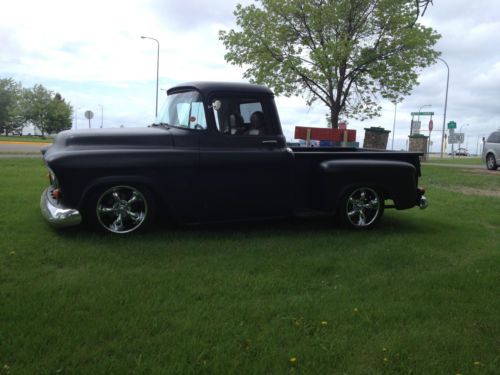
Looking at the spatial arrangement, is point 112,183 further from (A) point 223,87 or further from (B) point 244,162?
(A) point 223,87

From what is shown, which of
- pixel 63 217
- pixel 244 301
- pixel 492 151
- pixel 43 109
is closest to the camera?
pixel 244 301

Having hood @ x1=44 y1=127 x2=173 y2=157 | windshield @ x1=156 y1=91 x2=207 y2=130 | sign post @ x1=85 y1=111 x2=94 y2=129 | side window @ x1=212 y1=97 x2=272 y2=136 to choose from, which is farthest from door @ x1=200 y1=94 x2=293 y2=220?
sign post @ x1=85 y1=111 x2=94 y2=129

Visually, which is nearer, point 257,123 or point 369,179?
point 257,123

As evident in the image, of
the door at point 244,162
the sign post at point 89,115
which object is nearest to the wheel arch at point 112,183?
the door at point 244,162

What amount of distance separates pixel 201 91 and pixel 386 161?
2594 mm

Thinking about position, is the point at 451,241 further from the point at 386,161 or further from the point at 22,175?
the point at 22,175

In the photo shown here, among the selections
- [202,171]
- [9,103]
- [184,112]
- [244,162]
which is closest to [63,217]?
[202,171]

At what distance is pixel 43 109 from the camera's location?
65812mm

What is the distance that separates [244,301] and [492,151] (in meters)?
20.1

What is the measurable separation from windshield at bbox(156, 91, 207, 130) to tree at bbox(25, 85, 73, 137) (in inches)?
2572

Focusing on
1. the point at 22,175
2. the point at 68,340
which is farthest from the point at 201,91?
the point at 22,175

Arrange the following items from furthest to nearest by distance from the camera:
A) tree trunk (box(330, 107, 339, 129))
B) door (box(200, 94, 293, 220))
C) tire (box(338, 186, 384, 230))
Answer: tree trunk (box(330, 107, 339, 129)), tire (box(338, 186, 384, 230)), door (box(200, 94, 293, 220))

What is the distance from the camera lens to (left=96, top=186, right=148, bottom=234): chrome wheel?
16.5 feet

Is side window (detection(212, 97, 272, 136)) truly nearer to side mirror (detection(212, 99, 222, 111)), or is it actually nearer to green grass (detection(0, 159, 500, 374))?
side mirror (detection(212, 99, 222, 111))
